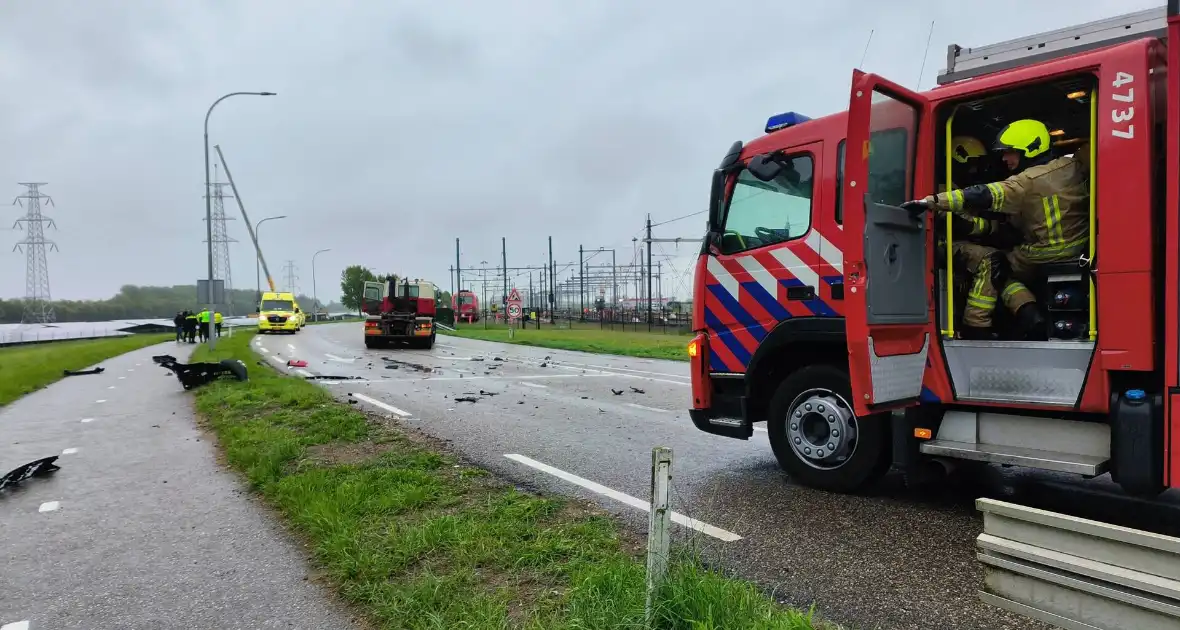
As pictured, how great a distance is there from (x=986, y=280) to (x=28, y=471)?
7.70 metres

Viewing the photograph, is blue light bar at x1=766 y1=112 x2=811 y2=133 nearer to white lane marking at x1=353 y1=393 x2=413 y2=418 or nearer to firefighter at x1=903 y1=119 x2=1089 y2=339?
firefighter at x1=903 y1=119 x2=1089 y2=339

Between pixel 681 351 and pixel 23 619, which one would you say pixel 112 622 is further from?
pixel 681 351

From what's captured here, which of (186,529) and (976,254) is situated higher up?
(976,254)

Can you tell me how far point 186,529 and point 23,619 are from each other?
1280mm

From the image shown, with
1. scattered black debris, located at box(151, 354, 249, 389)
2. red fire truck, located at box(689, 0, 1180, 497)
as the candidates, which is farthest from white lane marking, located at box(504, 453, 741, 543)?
scattered black debris, located at box(151, 354, 249, 389)

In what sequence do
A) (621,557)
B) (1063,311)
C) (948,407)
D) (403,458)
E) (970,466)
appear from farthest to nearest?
1. (403,458)
2. (970,466)
3. (948,407)
4. (1063,311)
5. (621,557)

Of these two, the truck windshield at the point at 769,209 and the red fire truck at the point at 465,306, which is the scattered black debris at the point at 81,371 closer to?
the truck windshield at the point at 769,209

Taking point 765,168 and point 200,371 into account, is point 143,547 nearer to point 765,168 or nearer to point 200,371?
point 765,168


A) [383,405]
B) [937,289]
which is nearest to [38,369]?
[383,405]

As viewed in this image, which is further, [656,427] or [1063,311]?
[656,427]

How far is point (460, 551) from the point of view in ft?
12.2

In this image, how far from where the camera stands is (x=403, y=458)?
19.4 feet

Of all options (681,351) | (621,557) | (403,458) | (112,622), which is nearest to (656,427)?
(403,458)

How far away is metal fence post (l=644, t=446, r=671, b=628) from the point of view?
2664mm
